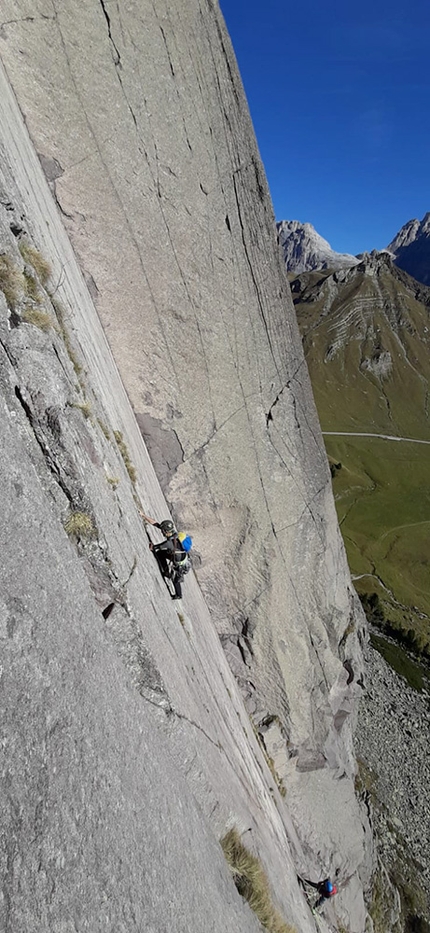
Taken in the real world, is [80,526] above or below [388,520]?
above

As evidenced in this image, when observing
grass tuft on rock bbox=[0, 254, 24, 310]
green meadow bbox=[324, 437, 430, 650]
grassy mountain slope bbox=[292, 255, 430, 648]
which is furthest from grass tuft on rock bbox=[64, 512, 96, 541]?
grassy mountain slope bbox=[292, 255, 430, 648]

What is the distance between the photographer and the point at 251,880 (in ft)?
22.2

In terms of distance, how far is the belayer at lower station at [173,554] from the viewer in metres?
8.52

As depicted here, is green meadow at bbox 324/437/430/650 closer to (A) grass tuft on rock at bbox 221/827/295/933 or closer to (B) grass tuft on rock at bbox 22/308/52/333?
(A) grass tuft on rock at bbox 221/827/295/933

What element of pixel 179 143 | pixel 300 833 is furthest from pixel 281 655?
pixel 179 143

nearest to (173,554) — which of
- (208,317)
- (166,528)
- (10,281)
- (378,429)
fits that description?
(166,528)

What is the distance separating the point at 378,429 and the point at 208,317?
A: 5467 inches

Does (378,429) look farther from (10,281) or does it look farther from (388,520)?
(10,281)

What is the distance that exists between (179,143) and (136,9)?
2966 mm

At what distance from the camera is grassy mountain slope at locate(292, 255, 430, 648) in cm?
6825

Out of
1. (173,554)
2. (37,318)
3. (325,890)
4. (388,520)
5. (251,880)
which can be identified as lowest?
(388,520)

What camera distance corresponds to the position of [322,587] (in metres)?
18.4

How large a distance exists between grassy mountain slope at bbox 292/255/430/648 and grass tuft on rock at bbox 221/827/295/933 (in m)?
51.3

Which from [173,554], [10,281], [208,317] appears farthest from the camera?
[208,317]
